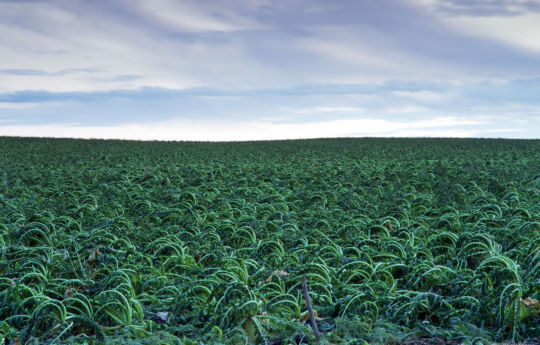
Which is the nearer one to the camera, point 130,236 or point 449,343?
point 449,343

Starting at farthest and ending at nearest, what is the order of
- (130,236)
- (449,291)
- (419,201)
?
(419,201) → (130,236) → (449,291)

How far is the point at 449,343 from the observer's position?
16.1 ft

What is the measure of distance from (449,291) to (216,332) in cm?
311

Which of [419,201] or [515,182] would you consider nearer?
[419,201]

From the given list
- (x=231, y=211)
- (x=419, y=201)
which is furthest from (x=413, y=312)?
(x=419, y=201)

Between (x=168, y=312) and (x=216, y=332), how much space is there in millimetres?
972

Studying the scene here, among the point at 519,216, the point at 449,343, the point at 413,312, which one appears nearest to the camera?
the point at 449,343

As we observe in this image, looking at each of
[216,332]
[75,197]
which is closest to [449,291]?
[216,332]

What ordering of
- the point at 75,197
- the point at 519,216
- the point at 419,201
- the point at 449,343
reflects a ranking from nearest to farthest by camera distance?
the point at 449,343
the point at 519,216
the point at 419,201
the point at 75,197

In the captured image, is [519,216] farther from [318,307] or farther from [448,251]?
[318,307]

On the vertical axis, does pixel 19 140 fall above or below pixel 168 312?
above

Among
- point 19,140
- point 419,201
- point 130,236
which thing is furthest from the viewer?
point 19,140

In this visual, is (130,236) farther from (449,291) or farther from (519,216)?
(519,216)

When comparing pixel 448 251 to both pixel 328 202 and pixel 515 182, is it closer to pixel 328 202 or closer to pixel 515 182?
pixel 328 202
